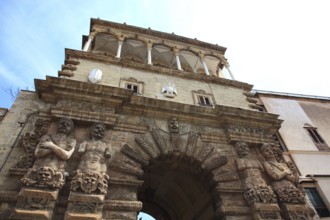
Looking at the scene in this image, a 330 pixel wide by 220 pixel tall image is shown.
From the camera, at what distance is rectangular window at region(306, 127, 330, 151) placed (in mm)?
11405

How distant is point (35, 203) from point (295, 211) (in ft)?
21.6

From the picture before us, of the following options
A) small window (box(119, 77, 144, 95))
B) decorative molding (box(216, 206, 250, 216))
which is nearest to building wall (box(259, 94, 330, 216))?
decorative molding (box(216, 206, 250, 216))

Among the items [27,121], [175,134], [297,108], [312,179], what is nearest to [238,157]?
[175,134]

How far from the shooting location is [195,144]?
24.8 feet

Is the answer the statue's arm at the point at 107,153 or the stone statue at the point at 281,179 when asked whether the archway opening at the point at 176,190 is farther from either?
the stone statue at the point at 281,179

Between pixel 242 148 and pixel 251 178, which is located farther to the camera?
pixel 242 148

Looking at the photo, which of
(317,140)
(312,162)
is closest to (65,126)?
(312,162)

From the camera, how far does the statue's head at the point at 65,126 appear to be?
20.6 feet

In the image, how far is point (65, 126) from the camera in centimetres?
636

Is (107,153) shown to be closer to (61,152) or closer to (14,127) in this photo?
(61,152)

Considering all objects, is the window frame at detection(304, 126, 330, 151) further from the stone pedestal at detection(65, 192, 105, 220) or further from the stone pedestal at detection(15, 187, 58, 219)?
the stone pedestal at detection(15, 187, 58, 219)

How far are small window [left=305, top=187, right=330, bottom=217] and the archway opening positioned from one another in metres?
4.24

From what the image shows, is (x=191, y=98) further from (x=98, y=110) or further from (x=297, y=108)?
(x=297, y=108)

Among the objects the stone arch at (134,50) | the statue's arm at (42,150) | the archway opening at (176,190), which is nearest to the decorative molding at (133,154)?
the archway opening at (176,190)
